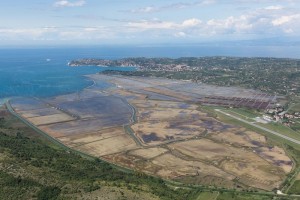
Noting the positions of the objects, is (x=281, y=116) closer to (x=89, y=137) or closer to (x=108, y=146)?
(x=108, y=146)

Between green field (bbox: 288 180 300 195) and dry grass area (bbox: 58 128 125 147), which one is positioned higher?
dry grass area (bbox: 58 128 125 147)

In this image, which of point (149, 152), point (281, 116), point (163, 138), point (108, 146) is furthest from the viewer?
point (281, 116)

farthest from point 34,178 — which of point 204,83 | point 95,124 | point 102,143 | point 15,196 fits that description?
point 204,83

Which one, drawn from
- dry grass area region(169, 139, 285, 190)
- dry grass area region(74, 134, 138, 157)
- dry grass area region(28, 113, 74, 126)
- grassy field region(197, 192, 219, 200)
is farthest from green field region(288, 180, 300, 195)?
dry grass area region(28, 113, 74, 126)

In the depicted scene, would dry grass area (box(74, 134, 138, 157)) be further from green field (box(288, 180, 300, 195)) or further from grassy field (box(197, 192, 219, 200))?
green field (box(288, 180, 300, 195))

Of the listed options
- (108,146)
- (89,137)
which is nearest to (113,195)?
(108,146)

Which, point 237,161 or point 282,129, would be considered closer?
point 237,161

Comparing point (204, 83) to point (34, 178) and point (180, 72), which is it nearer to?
point (180, 72)

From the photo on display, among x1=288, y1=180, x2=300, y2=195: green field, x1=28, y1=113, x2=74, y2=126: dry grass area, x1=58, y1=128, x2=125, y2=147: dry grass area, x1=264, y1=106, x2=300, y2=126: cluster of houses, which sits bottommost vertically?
x1=288, y1=180, x2=300, y2=195: green field
